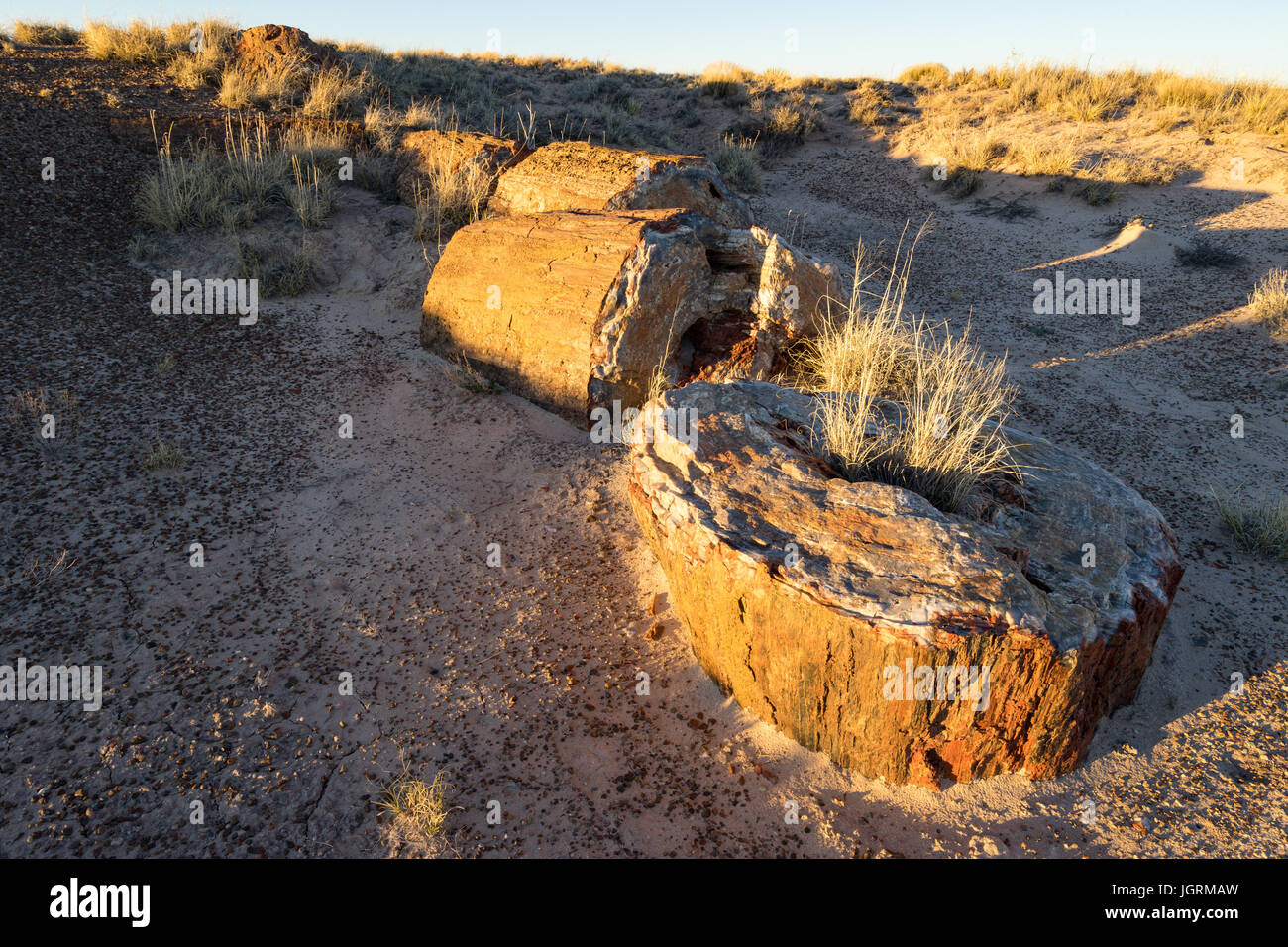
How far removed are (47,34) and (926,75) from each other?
17365mm

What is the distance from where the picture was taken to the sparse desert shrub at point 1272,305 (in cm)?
645

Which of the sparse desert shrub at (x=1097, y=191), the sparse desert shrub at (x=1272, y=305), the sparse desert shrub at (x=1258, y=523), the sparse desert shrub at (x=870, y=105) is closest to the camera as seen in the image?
the sparse desert shrub at (x=1258, y=523)

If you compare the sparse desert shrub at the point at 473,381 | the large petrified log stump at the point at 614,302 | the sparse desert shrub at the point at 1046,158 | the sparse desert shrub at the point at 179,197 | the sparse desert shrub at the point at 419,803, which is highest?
the sparse desert shrub at the point at 1046,158

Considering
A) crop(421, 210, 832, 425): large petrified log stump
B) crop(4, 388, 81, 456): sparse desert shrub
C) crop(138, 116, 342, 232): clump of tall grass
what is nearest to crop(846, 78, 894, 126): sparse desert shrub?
crop(138, 116, 342, 232): clump of tall grass

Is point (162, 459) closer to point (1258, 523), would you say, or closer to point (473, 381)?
point (473, 381)

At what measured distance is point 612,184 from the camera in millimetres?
5852

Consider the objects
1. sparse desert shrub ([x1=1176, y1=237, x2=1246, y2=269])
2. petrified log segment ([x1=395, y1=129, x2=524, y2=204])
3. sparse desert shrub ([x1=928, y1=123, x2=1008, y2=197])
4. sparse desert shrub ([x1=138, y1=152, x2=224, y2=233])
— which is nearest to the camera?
sparse desert shrub ([x1=138, y1=152, x2=224, y2=233])

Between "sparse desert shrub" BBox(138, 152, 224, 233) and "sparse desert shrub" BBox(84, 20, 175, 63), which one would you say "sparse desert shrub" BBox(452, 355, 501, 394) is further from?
"sparse desert shrub" BBox(84, 20, 175, 63)

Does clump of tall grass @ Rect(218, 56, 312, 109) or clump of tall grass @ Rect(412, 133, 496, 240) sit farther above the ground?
clump of tall grass @ Rect(218, 56, 312, 109)

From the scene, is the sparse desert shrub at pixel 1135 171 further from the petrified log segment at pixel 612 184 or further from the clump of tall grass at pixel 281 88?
the clump of tall grass at pixel 281 88

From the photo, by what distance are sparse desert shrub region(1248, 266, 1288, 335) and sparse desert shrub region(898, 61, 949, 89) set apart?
11294 mm

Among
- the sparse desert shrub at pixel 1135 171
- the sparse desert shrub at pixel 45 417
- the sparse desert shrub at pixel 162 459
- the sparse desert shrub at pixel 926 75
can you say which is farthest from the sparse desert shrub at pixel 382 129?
the sparse desert shrub at pixel 926 75

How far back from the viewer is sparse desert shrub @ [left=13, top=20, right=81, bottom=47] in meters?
9.81

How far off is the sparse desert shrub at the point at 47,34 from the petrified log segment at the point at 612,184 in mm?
8536
